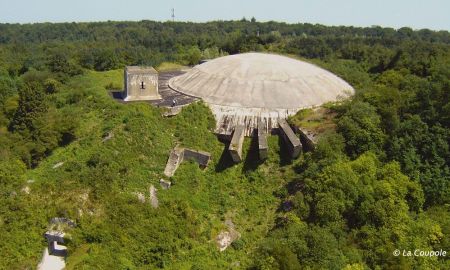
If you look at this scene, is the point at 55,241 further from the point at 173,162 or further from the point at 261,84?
the point at 261,84

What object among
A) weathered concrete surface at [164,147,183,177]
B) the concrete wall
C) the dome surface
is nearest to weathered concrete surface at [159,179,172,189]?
weathered concrete surface at [164,147,183,177]

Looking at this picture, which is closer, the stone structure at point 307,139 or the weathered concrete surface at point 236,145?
the weathered concrete surface at point 236,145

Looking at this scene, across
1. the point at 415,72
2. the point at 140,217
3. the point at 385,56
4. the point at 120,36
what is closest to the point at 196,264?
the point at 140,217

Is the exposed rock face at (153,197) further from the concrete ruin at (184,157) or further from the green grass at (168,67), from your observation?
the green grass at (168,67)

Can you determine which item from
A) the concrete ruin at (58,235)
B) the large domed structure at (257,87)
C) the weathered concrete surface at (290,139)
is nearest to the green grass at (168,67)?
the large domed structure at (257,87)

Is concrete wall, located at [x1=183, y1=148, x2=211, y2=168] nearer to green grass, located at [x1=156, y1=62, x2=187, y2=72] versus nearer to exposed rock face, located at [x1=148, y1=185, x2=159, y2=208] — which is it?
exposed rock face, located at [x1=148, y1=185, x2=159, y2=208]
